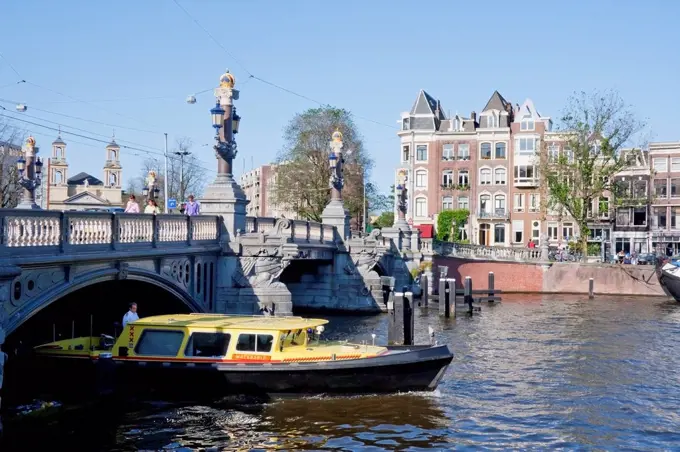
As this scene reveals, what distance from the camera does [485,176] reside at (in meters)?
77.5

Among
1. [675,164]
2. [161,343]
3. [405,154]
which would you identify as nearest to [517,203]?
[405,154]

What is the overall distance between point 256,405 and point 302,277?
846 inches

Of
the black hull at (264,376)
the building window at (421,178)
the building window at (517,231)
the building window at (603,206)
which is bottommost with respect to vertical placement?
the black hull at (264,376)

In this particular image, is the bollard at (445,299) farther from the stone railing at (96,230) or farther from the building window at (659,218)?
the building window at (659,218)

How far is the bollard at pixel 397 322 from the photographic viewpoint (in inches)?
1102

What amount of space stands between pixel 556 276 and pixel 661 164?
18.3m

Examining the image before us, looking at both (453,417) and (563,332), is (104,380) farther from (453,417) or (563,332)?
(563,332)

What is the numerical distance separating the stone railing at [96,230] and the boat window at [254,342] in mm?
3687

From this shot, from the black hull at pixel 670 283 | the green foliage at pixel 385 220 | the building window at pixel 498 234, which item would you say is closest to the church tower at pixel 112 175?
the green foliage at pixel 385 220

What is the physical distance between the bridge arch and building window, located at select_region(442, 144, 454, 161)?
54489mm

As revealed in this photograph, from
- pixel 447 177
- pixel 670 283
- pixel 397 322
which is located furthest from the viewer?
pixel 447 177

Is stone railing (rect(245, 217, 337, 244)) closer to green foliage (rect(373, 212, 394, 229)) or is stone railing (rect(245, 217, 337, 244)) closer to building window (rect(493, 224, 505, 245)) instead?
building window (rect(493, 224, 505, 245))

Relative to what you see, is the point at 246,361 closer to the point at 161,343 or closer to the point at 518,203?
the point at 161,343

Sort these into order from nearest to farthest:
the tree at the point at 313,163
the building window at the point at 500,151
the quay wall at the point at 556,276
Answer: the quay wall at the point at 556,276
the tree at the point at 313,163
the building window at the point at 500,151
